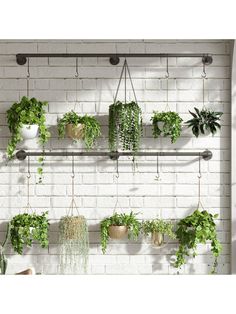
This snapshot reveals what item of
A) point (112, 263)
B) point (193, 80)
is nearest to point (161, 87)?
point (193, 80)

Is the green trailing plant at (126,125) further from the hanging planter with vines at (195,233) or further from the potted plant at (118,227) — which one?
the hanging planter with vines at (195,233)

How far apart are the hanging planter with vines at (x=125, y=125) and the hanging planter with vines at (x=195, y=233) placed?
77cm

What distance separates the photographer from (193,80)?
193 inches

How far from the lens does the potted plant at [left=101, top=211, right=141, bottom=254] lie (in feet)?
15.3

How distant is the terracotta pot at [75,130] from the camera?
15.1ft

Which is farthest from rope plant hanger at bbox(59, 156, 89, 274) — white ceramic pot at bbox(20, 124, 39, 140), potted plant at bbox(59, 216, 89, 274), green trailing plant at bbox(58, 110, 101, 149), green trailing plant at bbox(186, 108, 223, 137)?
green trailing plant at bbox(186, 108, 223, 137)

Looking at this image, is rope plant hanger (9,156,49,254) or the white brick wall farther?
the white brick wall

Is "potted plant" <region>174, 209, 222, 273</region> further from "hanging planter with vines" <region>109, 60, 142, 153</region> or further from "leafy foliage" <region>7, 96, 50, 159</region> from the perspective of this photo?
"leafy foliage" <region>7, 96, 50, 159</region>

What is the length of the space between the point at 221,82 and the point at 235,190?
3.16 ft

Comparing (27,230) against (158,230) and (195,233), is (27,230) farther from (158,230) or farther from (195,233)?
(195,233)

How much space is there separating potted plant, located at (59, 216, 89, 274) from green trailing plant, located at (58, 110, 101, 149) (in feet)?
2.17

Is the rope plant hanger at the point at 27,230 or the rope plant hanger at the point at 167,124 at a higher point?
the rope plant hanger at the point at 167,124

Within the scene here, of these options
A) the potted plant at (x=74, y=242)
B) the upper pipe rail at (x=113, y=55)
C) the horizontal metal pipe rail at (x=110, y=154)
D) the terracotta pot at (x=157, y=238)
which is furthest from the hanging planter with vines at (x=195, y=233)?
the upper pipe rail at (x=113, y=55)
